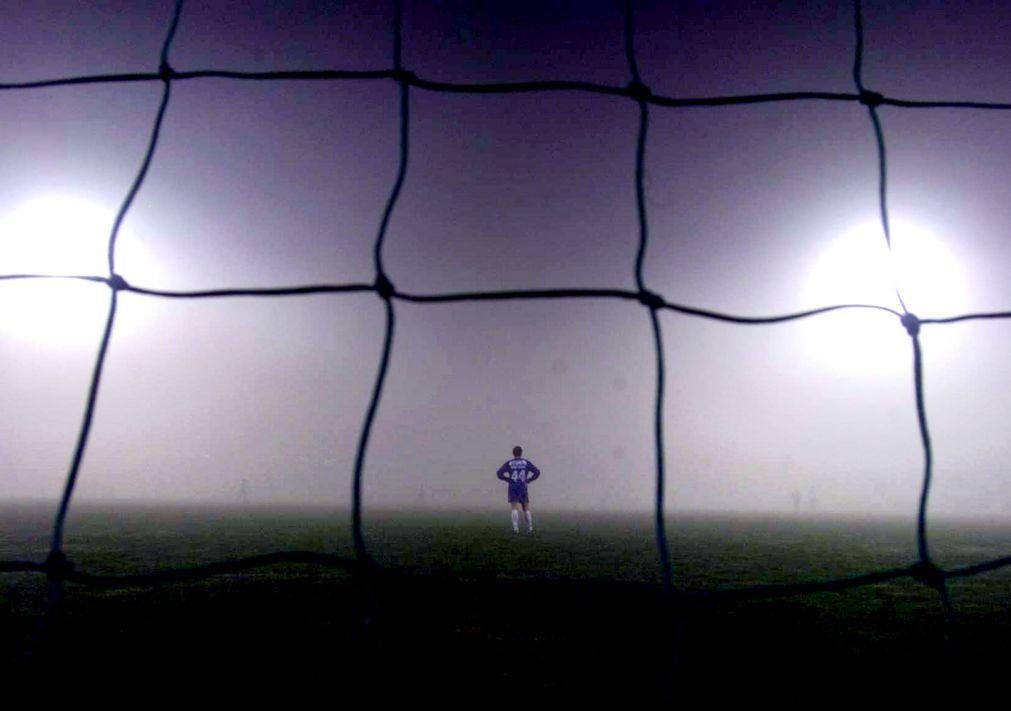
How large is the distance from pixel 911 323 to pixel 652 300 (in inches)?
23.0

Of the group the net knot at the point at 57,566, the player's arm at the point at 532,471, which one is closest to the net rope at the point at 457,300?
the net knot at the point at 57,566

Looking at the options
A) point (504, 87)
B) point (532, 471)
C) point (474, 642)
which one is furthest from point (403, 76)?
point (532, 471)

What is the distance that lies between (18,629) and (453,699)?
89.2 inches

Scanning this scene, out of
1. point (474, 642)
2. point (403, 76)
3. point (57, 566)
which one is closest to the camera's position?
point (57, 566)

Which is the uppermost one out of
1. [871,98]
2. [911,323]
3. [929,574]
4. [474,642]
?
[871,98]

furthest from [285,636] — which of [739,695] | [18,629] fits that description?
[739,695]

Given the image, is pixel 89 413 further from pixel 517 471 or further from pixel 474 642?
pixel 517 471

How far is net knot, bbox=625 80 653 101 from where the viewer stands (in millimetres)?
1627

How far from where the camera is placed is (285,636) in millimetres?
3033

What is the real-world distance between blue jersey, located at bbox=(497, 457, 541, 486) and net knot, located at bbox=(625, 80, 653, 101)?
373 inches

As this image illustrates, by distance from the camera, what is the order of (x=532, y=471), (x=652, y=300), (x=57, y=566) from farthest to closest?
1. (x=532, y=471)
2. (x=652, y=300)
3. (x=57, y=566)

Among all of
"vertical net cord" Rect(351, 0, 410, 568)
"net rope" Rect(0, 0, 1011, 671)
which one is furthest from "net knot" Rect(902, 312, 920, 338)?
"vertical net cord" Rect(351, 0, 410, 568)

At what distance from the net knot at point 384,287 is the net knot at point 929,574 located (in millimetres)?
A: 1140

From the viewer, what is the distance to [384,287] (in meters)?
1.44
